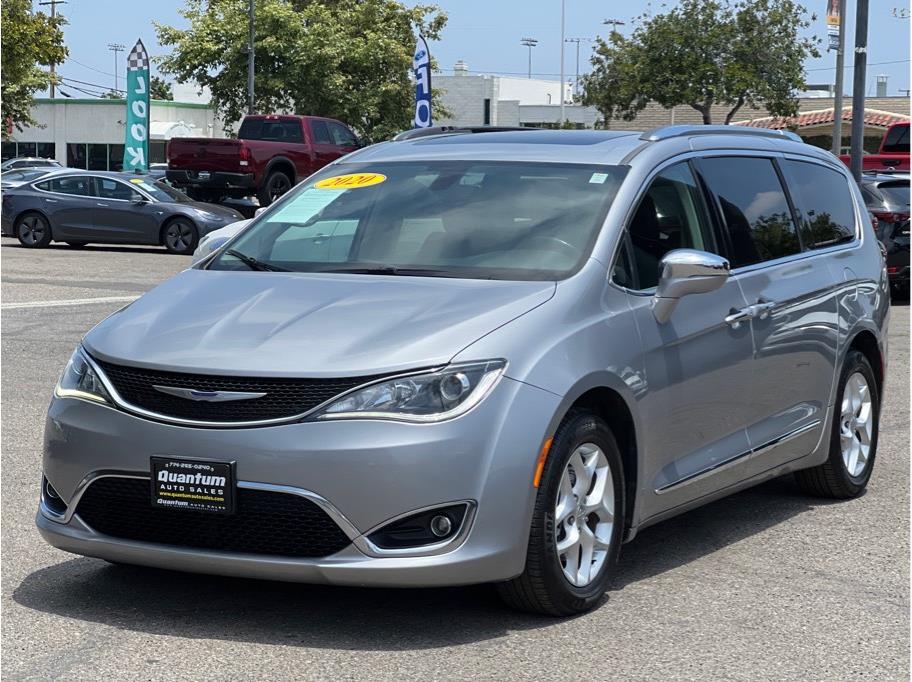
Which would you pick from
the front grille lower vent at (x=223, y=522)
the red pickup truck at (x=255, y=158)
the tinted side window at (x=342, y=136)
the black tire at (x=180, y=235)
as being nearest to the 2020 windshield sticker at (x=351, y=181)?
the front grille lower vent at (x=223, y=522)

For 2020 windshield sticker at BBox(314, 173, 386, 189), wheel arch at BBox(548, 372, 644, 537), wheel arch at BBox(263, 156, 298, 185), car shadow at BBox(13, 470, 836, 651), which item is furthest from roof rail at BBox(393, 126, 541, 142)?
wheel arch at BBox(263, 156, 298, 185)

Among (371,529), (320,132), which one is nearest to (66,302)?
(371,529)

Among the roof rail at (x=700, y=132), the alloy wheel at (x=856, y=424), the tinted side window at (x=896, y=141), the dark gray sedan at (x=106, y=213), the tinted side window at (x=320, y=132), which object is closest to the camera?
the roof rail at (x=700, y=132)

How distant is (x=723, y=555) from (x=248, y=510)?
7.42ft

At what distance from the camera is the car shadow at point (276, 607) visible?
488cm

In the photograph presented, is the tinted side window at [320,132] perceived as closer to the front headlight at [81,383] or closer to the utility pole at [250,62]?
the utility pole at [250,62]

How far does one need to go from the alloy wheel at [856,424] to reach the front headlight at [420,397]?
3075 millimetres

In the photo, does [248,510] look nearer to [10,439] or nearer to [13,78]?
[10,439]

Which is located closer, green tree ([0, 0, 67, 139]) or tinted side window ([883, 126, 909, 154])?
tinted side window ([883, 126, 909, 154])

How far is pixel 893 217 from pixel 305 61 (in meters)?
37.4

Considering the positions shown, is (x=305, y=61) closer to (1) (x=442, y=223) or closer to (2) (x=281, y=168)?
(2) (x=281, y=168)

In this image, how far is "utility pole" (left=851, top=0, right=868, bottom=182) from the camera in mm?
26297

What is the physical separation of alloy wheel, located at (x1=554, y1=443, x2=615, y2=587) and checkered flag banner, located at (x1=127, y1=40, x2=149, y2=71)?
1569 inches

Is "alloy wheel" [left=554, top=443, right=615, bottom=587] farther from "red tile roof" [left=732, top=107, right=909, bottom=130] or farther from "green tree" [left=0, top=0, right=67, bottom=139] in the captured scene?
"red tile roof" [left=732, top=107, right=909, bottom=130]
